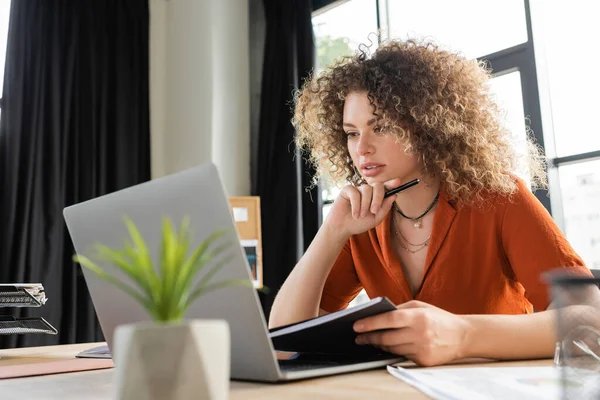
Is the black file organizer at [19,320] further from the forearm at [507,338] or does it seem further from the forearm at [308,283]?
the forearm at [507,338]

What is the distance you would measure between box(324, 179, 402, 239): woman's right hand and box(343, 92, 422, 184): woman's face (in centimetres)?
13

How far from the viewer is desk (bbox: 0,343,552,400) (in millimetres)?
588

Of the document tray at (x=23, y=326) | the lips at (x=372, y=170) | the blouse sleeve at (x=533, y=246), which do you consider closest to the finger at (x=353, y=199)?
the lips at (x=372, y=170)

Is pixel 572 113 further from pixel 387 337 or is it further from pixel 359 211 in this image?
pixel 387 337

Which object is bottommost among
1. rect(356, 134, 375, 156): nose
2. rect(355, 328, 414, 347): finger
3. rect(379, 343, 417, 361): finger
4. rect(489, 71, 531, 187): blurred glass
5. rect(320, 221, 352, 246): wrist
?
rect(379, 343, 417, 361): finger

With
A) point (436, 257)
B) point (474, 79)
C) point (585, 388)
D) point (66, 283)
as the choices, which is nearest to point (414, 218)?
point (436, 257)

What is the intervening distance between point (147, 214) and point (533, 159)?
121 cm

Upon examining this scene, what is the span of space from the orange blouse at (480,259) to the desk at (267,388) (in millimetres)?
371

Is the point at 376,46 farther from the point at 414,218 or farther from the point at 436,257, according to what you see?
the point at 436,257

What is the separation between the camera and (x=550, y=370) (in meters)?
0.71

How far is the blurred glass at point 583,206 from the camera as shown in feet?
8.05

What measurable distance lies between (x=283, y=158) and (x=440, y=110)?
7.17 feet

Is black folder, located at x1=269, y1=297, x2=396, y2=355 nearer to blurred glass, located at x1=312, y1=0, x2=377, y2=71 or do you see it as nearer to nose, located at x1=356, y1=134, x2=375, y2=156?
nose, located at x1=356, y1=134, x2=375, y2=156

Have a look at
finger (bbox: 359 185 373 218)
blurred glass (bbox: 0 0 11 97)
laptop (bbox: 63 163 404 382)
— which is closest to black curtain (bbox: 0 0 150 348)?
blurred glass (bbox: 0 0 11 97)
